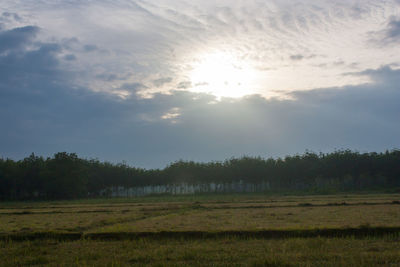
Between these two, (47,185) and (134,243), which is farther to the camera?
(47,185)

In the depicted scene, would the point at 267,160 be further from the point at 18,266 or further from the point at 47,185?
the point at 18,266

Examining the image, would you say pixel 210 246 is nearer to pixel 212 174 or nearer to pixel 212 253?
pixel 212 253

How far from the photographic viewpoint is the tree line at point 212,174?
82562 mm

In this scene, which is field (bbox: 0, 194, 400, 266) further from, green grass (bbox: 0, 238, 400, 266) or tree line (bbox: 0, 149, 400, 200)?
tree line (bbox: 0, 149, 400, 200)

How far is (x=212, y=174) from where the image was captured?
330ft

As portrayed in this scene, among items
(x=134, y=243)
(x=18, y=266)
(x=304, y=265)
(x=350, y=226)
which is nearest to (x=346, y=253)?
(x=304, y=265)

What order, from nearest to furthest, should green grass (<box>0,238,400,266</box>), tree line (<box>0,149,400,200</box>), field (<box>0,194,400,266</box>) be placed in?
green grass (<box>0,238,400,266</box>) → field (<box>0,194,400,266</box>) → tree line (<box>0,149,400,200</box>)

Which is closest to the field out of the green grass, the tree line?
the green grass

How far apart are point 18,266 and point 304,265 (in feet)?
29.9

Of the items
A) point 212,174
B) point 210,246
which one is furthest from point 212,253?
point 212,174

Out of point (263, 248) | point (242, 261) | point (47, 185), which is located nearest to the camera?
point (242, 261)

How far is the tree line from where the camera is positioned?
271 feet

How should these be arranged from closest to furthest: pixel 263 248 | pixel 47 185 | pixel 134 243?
pixel 263 248, pixel 134 243, pixel 47 185

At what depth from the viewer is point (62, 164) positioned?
84250mm
